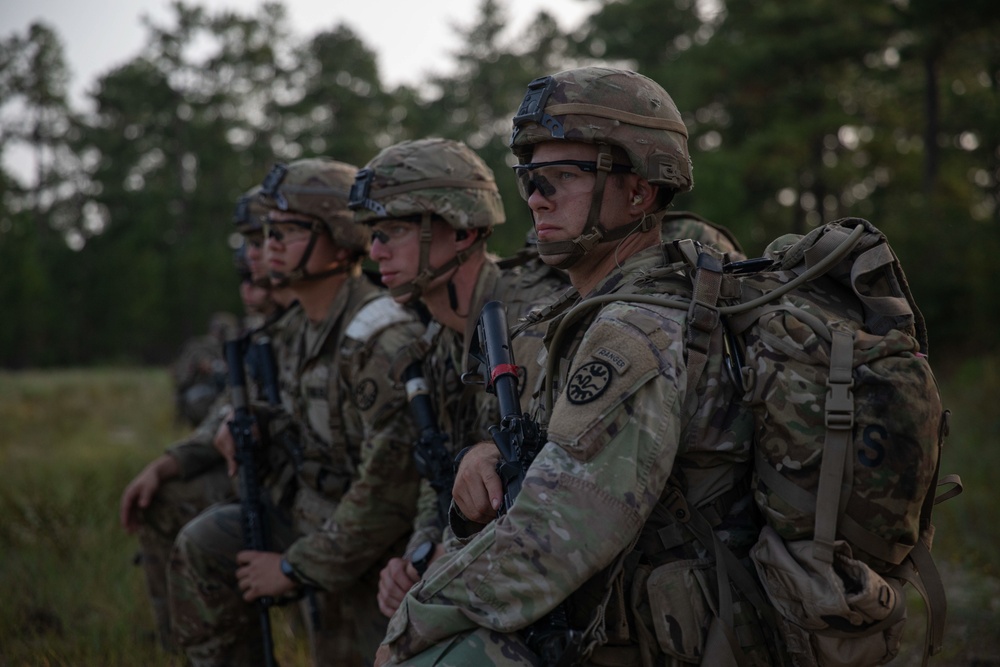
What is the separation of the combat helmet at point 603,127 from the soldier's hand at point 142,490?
3639 mm

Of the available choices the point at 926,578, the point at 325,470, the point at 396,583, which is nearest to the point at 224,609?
the point at 325,470

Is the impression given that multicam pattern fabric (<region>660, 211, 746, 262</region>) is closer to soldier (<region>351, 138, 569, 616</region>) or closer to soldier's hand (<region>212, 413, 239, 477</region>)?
soldier (<region>351, 138, 569, 616</region>)

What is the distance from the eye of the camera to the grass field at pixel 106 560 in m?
5.23

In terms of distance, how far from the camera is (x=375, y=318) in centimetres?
477

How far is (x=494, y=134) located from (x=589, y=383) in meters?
30.7

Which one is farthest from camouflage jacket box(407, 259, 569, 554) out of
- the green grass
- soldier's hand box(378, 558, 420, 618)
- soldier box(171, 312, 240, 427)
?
soldier box(171, 312, 240, 427)

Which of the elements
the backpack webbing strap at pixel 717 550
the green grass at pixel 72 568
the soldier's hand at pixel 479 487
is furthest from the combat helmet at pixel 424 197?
the green grass at pixel 72 568

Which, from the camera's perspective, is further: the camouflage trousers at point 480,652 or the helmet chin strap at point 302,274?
the helmet chin strap at point 302,274

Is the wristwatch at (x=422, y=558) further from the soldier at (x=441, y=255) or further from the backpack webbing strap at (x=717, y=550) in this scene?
the backpack webbing strap at (x=717, y=550)

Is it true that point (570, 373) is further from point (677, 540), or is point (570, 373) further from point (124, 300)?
point (124, 300)

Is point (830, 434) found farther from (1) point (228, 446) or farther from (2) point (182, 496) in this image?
(2) point (182, 496)

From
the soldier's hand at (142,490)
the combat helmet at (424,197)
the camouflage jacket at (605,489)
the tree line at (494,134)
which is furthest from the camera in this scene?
the tree line at (494,134)

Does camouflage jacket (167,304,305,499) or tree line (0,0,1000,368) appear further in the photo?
tree line (0,0,1000,368)

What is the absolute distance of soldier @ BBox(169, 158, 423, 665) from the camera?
448 centimetres
